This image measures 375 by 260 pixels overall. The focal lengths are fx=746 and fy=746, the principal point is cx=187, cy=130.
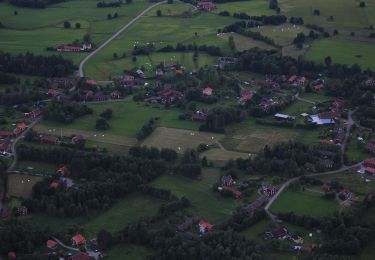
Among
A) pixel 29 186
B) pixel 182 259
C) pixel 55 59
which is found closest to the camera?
pixel 182 259

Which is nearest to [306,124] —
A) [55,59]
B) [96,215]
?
[96,215]

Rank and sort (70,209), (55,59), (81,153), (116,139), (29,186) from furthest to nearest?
(55,59) < (116,139) < (81,153) < (29,186) < (70,209)

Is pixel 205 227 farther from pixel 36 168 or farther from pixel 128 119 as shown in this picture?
pixel 128 119

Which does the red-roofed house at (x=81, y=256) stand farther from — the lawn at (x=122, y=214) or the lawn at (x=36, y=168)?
the lawn at (x=36, y=168)

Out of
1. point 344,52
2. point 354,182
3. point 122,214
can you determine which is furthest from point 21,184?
point 344,52

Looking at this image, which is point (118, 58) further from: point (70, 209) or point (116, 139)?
point (70, 209)

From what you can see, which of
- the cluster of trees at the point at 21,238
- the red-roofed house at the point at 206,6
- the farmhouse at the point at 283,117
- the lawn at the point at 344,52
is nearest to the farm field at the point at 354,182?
the farmhouse at the point at 283,117
